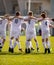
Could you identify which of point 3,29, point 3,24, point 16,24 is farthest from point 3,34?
point 16,24

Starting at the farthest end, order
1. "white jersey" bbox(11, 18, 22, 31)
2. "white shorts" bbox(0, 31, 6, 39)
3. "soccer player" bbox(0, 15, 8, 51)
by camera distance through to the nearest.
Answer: "white shorts" bbox(0, 31, 6, 39) < "soccer player" bbox(0, 15, 8, 51) < "white jersey" bbox(11, 18, 22, 31)

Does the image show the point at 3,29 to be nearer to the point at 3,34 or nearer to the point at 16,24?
the point at 3,34

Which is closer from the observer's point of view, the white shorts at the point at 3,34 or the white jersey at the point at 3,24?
the white jersey at the point at 3,24

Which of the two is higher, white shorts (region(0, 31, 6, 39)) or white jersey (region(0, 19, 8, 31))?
white jersey (region(0, 19, 8, 31))

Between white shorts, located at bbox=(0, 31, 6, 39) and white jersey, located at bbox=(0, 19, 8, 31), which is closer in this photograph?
white jersey, located at bbox=(0, 19, 8, 31)

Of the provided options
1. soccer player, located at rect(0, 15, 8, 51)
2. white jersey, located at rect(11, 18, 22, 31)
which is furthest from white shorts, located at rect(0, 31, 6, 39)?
white jersey, located at rect(11, 18, 22, 31)

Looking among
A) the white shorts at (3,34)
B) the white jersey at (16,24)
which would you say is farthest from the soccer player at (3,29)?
the white jersey at (16,24)

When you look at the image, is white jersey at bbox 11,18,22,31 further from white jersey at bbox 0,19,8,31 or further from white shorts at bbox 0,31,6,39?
white shorts at bbox 0,31,6,39

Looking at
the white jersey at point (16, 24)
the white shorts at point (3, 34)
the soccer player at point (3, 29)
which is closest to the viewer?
the white jersey at point (16, 24)

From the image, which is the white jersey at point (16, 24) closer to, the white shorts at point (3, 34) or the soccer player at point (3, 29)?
the soccer player at point (3, 29)

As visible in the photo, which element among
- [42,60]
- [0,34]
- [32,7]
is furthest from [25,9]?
[42,60]

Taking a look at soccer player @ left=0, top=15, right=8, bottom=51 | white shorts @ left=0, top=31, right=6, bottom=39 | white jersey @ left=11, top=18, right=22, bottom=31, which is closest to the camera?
white jersey @ left=11, top=18, right=22, bottom=31

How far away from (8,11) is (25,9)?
11.2ft

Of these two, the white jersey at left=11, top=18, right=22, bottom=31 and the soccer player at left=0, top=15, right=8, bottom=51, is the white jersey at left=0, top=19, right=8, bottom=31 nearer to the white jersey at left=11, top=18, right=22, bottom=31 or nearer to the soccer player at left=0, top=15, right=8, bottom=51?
the soccer player at left=0, top=15, right=8, bottom=51
